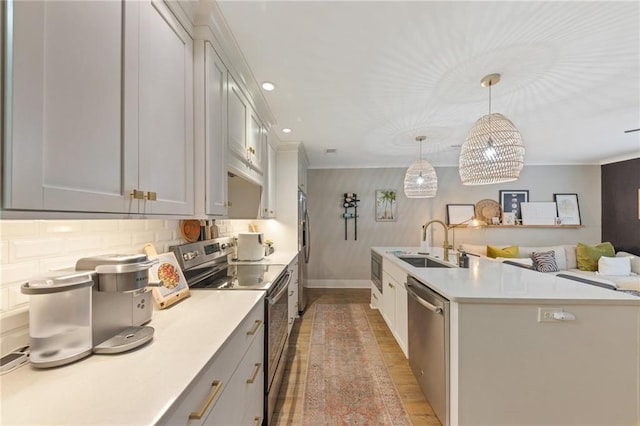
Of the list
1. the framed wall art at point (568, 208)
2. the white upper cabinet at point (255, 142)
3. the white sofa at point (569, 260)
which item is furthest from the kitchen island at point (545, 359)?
the framed wall art at point (568, 208)

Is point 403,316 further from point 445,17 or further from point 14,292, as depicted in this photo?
point 14,292

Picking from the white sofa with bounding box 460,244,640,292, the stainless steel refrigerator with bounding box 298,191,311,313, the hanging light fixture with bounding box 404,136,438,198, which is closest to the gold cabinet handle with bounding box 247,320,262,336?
the stainless steel refrigerator with bounding box 298,191,311,313

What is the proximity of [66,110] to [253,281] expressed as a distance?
1.29m

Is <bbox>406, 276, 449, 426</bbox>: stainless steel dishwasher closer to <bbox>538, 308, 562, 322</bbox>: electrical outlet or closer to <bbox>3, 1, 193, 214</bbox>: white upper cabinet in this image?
<bbox>538, 308, 562, 322</bbox>: electrical outlet

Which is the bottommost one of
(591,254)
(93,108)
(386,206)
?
(591,254)

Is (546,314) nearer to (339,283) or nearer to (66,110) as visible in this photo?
(66,110)

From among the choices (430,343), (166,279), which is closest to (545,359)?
(430,343)

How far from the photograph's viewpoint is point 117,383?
0.65 m

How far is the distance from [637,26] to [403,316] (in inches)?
95.8

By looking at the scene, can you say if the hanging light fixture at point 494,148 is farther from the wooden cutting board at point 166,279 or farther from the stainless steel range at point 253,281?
the wooden cutting board at point 166,279

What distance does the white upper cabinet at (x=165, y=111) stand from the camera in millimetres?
961

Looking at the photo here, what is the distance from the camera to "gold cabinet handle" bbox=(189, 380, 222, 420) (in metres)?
0.72

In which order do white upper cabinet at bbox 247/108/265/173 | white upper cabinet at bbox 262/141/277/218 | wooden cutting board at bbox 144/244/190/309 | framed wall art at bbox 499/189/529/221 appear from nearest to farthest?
1. wooden cutting board at bbox 144/244/190/309
2. white upper cabinet at bbox 247/108/265/173
3. white upper cabinet at bbox 262/141/277/218
4. framed wall art at bbox 499/189/529/221

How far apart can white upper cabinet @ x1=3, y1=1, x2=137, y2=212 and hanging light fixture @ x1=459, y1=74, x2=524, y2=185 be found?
2.21 metres
